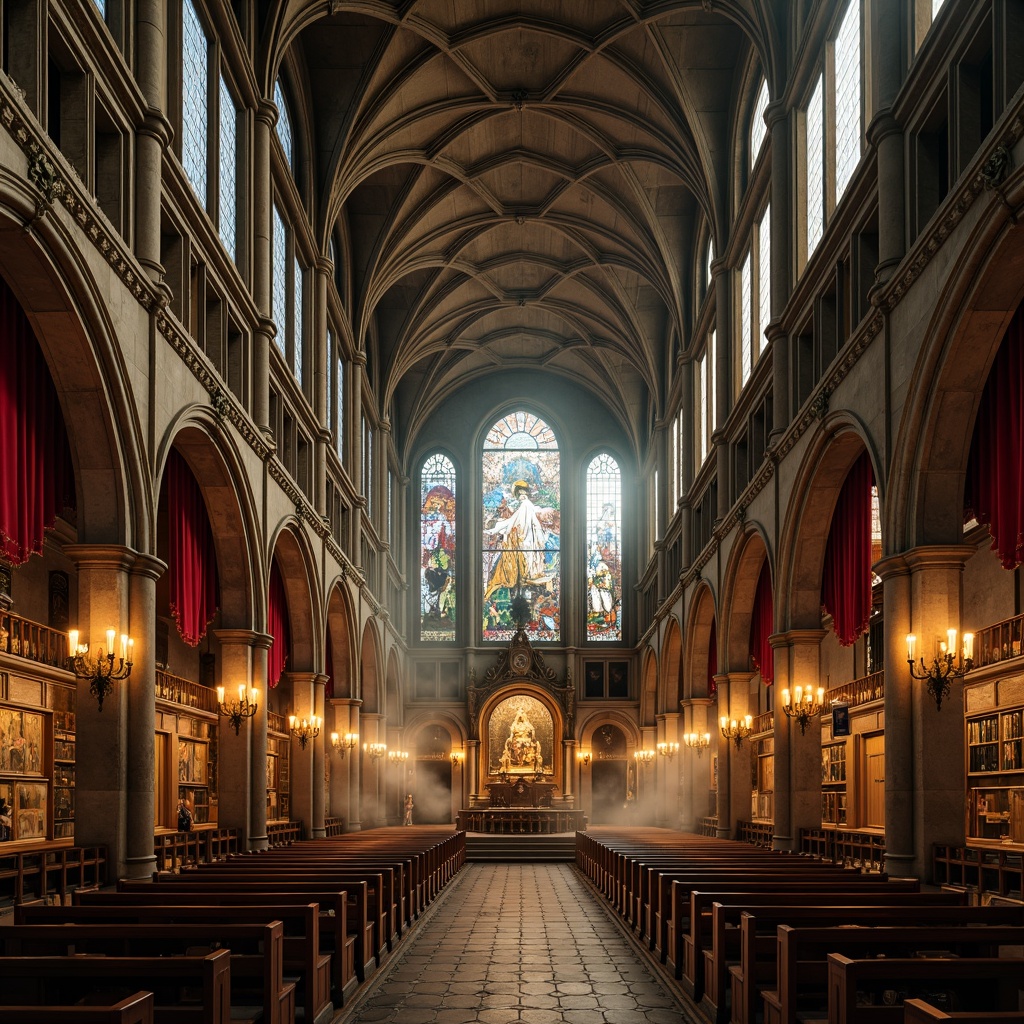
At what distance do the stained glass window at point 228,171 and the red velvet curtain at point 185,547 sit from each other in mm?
4126

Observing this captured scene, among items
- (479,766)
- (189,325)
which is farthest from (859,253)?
(479,766)

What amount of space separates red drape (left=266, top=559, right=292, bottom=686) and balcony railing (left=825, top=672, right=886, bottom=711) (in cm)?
1250

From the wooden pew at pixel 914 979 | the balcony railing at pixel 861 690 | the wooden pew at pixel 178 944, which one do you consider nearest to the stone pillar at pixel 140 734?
the wooden pew at pixel 178 944

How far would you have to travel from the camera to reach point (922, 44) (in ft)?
49.9

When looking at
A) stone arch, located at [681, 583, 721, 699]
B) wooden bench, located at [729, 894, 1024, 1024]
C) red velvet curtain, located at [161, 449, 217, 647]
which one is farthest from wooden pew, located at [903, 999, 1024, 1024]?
stone arch, located at [681, 583, 721, 699]

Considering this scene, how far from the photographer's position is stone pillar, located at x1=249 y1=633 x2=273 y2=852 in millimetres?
21438

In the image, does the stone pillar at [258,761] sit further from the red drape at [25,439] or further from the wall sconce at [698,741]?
the wall sconce at [698,741]

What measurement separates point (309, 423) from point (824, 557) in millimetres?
12726

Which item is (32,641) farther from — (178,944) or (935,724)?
(935,724)

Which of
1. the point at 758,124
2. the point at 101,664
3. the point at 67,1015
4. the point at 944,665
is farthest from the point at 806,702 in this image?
the point at 67,1015

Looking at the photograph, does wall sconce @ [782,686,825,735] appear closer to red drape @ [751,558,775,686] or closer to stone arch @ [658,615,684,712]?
red drape @ [751,558,775,686]

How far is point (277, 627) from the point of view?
1047 inches

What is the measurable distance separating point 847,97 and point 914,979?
16.2 meters

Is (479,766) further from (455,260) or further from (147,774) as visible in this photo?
(147,774)
